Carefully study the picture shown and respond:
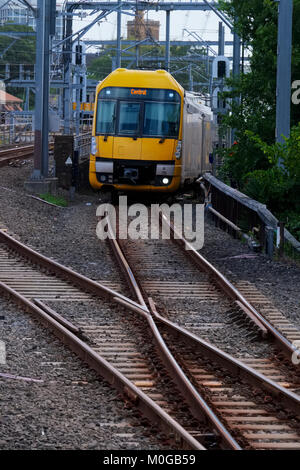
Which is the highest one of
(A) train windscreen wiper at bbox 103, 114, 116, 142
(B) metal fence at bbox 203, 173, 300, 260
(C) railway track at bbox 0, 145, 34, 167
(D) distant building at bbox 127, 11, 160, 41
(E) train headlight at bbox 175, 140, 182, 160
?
(D) distant building at bbox 127, 11, 160, 41

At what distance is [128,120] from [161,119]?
0.84 meters

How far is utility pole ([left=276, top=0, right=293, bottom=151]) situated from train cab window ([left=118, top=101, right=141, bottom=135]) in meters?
5.93

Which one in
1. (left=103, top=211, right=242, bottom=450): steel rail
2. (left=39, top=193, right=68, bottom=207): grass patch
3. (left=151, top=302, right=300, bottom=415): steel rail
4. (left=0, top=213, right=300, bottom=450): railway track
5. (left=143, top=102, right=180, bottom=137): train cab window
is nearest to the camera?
(left=103, top=211, right=242, bottom=450): steel rail

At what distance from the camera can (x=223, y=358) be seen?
8.13 metres

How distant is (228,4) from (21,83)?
3948cm

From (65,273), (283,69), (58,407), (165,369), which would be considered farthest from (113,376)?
(283,69)

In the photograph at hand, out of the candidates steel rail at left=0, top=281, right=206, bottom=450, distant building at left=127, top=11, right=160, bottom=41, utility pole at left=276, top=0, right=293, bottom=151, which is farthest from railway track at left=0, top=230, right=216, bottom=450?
distant building at left=127, top=11, right=160, bottom=41

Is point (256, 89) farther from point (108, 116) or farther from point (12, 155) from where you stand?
point (12, 155)

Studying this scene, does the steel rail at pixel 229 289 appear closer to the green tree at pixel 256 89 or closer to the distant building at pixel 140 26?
the green tree at pixel 256 89

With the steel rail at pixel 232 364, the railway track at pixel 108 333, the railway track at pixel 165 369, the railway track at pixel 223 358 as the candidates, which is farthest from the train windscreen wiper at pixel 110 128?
the steel rail at pixel 232 364

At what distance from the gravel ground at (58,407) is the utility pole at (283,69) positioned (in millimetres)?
9522

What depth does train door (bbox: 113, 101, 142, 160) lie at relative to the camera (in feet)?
74.0

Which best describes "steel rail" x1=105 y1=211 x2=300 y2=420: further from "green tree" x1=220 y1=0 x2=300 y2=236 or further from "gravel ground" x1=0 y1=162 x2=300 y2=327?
"green tree" x1=220 y1=0 x2=300 y2=236

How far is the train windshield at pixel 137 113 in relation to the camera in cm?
2259
